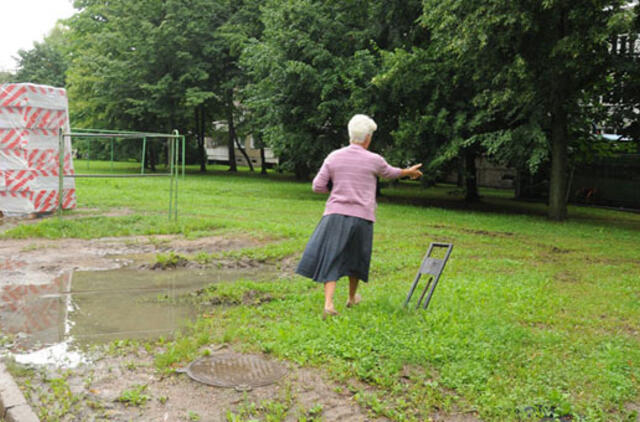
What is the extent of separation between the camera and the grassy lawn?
14.7 ft

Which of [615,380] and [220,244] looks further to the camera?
[220,244]

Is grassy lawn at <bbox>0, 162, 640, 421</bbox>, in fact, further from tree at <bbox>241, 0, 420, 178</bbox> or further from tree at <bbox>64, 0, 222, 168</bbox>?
tree at <bbox>64, 0, 222, 168</bbox>

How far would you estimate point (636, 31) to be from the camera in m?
15.7

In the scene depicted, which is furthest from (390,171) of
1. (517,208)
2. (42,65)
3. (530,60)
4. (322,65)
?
(42,65)

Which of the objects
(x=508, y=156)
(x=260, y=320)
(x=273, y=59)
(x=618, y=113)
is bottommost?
(x=260, y=320)

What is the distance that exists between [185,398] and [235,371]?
570 millimetres

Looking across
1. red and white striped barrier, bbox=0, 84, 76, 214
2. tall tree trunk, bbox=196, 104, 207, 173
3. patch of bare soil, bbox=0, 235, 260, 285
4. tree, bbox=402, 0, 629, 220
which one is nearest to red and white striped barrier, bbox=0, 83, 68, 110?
red and white striped barrier, bbox=0, 84, 76, 214

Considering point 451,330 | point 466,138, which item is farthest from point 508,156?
point 451,330

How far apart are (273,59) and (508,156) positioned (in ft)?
29.9

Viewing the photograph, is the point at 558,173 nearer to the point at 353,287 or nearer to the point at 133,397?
the point at 353,287

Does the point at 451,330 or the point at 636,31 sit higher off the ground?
the point at 636,31

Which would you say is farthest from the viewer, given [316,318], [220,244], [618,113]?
[618,113]

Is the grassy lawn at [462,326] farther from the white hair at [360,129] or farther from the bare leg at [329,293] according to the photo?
the white hair at [360,129]

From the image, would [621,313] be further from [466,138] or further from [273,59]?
[273,59]
